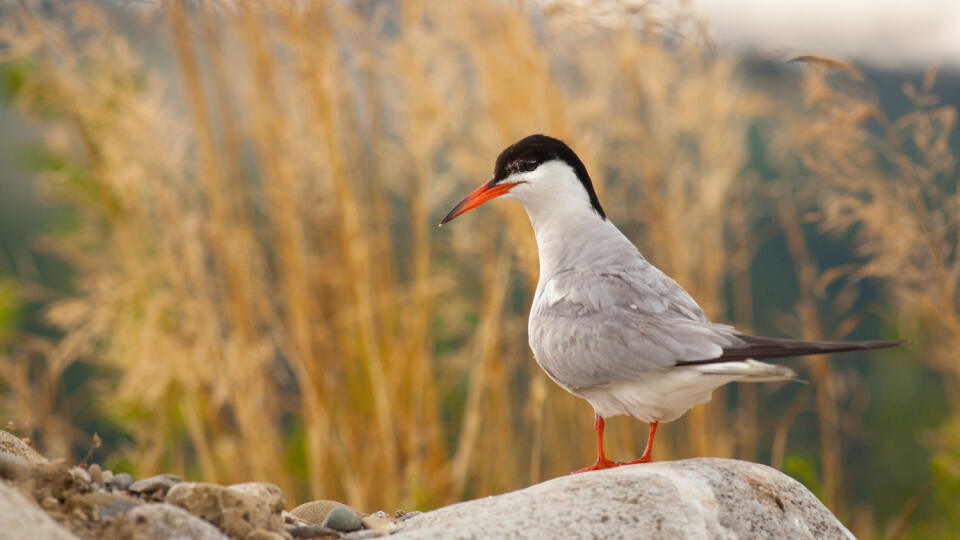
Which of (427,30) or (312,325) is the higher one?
(427,30)

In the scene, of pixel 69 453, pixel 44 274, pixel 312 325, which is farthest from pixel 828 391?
pixel 44 274

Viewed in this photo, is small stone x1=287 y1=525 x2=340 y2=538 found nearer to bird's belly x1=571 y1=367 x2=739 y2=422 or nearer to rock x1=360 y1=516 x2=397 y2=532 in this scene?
rock x1=360 y1=516 x2=397 y2=532

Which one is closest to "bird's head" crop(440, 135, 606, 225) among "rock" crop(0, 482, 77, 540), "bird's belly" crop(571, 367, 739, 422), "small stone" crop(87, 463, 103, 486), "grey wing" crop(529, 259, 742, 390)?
"grey wing" crop(529, 259, 742, 390)

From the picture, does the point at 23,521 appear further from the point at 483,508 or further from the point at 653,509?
the point at 653,509

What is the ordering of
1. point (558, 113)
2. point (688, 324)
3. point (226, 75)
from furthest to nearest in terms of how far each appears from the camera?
point (226, 75) < point (558, 113) < point (688, 324)

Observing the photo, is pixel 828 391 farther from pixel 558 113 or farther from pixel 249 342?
pixel 249 342

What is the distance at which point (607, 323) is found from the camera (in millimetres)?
2207

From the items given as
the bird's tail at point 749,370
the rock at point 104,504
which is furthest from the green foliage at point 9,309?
the bird's tail at point 749,370

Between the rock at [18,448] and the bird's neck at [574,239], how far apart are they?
1290mm

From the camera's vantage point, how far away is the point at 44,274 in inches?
225

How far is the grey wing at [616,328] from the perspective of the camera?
2070mm

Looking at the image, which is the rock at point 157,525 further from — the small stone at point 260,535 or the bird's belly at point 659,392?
the bird's belly at point 659,392

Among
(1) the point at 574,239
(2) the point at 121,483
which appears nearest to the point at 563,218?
(1) the point at 574,239

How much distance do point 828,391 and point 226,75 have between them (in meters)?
2.45
